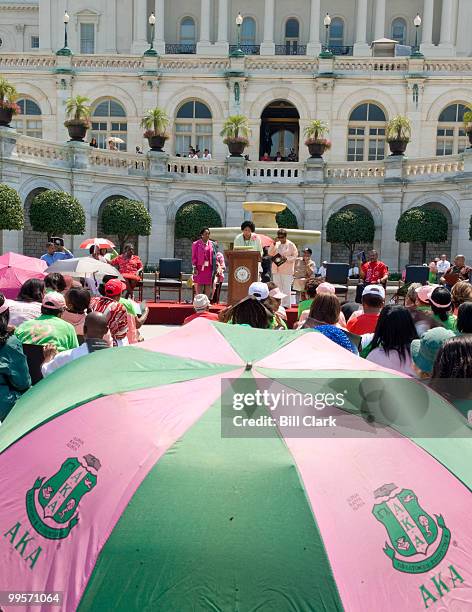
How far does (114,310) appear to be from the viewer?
777cm

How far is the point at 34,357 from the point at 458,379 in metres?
3.75

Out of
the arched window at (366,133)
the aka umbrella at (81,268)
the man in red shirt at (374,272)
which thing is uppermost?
the arched window at (366,133)

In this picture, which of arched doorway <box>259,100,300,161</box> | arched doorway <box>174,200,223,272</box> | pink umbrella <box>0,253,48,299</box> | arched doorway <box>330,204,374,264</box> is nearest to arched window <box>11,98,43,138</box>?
arched doorway <box>259,100,300,161</box>

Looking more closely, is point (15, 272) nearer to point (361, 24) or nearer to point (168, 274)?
point (168, 274)

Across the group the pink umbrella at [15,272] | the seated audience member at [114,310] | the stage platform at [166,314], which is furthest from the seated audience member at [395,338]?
the stage platform at [166,314]

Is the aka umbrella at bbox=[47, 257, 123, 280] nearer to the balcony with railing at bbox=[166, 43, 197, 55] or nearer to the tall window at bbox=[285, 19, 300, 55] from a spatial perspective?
the balcony with railing at bbox=[166, 43, 197, 55]

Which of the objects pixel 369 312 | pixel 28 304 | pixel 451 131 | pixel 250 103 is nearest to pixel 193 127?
pixel 250 103

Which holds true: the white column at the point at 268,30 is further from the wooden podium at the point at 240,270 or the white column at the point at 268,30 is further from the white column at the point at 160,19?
the wooden podium at the point at 240,270

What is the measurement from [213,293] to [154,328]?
1640 mm

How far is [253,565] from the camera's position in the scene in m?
2.63

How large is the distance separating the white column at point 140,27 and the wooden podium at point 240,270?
38.0 m

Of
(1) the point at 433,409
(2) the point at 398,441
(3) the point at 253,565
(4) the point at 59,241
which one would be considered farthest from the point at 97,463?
(4) the point at 59,241

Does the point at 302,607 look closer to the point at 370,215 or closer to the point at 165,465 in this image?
the point at 165,465

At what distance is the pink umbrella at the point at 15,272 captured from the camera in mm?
11070
